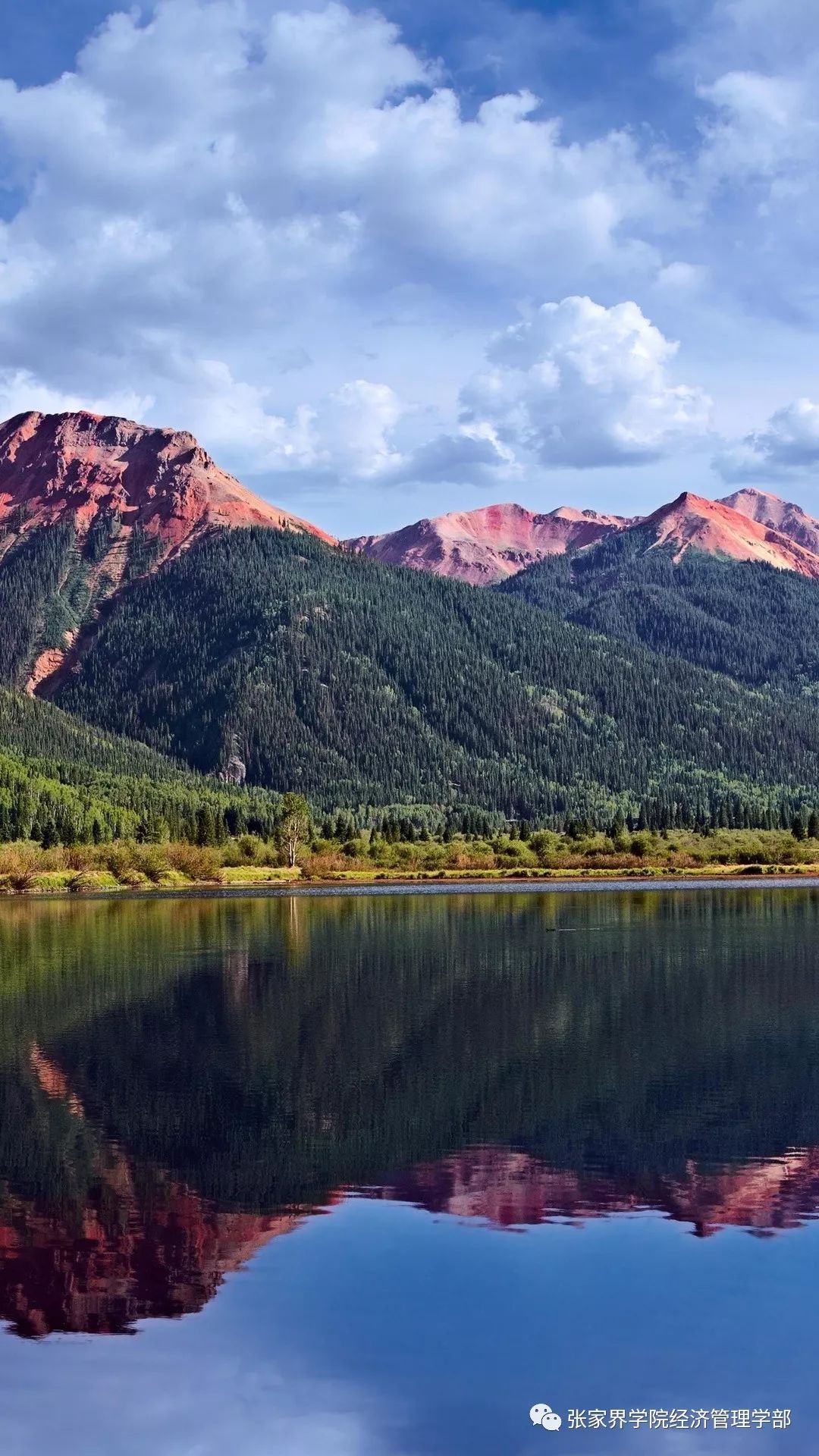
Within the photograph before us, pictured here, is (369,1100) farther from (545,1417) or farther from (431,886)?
(431,886)

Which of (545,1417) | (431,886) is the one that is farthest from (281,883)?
(545,1417)

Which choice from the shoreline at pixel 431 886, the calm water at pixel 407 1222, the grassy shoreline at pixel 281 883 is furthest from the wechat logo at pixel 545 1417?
the grassy shoreline at pixel 281 883

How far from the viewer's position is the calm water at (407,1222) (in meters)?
18.6

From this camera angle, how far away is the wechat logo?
58.2 ft

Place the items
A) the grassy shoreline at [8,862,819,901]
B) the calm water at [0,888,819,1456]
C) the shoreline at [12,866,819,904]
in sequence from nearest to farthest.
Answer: the calm water at [0,888,819,1456] → the shoreline at [12,866,819,904] → the grassy shoreline at [8,862,819,901]

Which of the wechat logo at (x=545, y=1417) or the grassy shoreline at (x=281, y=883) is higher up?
the grassy shoreline at (x=281, y=883)

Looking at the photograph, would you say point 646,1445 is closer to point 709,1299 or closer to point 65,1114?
point 709,1299

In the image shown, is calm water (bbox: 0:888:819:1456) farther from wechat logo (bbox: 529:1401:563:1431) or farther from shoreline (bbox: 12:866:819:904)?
shoreline (bbox: 12:866:819:904)

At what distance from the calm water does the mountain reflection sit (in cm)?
13

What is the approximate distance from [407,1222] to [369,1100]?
10.8 meters

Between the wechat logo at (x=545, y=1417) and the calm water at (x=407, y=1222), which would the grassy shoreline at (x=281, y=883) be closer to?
the calm water at (x=407, y=1222)

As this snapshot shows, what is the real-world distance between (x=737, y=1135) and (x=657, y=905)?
301ft

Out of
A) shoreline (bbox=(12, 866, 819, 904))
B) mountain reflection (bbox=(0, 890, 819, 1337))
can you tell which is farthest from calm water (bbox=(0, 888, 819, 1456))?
shoreline (bbox=(12, 866, 819, 904))

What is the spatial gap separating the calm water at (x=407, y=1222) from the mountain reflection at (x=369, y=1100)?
13cm
